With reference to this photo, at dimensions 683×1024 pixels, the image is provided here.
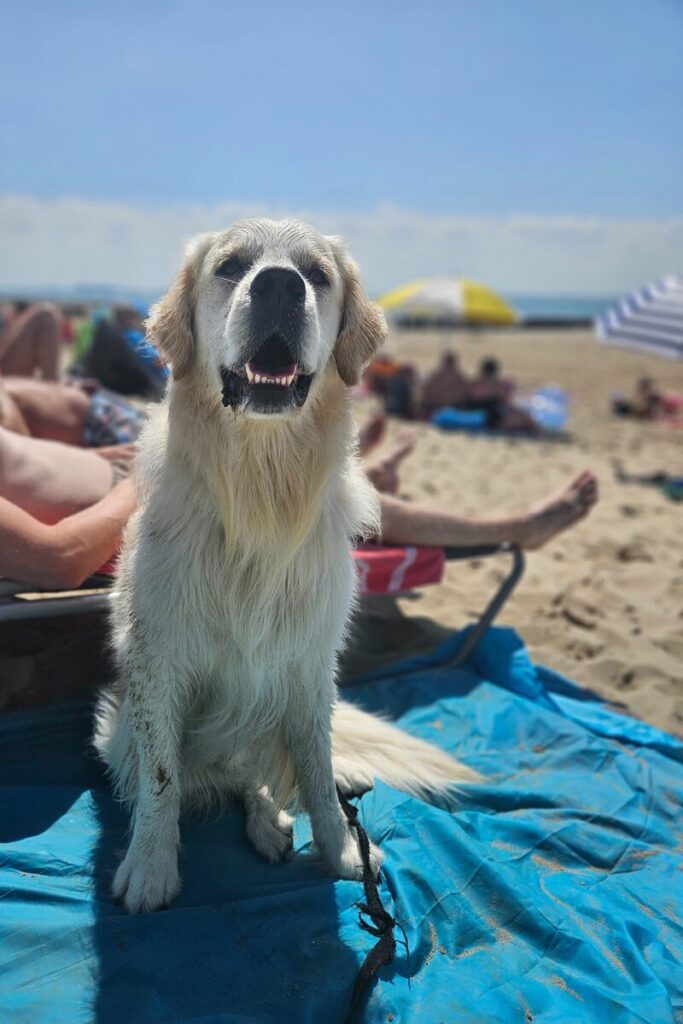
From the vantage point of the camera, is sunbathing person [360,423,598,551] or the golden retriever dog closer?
the golden retriever dog

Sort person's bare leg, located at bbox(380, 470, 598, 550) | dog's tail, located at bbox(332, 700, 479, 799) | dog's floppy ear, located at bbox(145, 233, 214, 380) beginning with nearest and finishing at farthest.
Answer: dog's floppy ear, located at bbox(145, 233, 214, 380) < dog's tail, located at bbox(332, 700, 479, 799) < person's bare leg, located at bbox(380, 470, 598, 550)

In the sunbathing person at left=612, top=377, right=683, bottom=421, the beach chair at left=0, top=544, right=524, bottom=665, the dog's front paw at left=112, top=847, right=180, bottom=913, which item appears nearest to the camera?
the dog's front paw at left=112, top=847, right=180, bottom=913

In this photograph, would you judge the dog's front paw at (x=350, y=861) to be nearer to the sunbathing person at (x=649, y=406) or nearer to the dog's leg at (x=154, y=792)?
the dog's leg at (x=154, y=792)

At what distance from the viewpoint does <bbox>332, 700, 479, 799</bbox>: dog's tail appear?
271 cm

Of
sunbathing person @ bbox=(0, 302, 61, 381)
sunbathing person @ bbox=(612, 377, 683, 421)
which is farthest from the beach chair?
sunbathing person @ bbox=(612, 377, 683, 421)

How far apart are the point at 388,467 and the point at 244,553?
208cm

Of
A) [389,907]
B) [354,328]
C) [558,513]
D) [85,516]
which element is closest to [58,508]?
[85,516]

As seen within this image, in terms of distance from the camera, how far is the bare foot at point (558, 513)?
385cm

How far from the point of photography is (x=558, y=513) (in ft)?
12.8

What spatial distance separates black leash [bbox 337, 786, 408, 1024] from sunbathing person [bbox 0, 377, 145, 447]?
2.51 m

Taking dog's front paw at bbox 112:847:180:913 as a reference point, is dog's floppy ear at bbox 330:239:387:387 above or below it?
above

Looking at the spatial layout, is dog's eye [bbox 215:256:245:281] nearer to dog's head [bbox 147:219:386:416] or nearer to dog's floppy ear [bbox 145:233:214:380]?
dog's head [bbox 147:219:386:416]

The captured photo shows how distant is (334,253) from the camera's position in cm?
248

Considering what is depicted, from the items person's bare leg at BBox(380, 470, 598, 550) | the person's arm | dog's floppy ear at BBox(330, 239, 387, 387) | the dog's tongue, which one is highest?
dog's floppy ear at BBox(330, 239, 387, 387)
